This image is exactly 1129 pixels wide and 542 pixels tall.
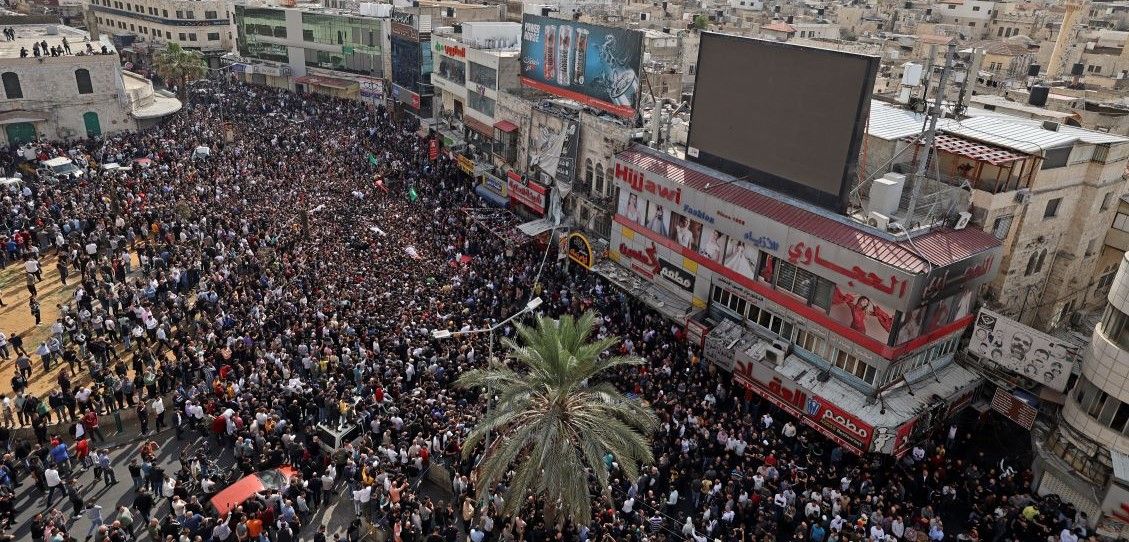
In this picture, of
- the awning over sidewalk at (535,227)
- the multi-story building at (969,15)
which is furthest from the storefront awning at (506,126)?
the multi-story building at (969,15)

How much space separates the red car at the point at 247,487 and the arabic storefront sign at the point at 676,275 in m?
17.9

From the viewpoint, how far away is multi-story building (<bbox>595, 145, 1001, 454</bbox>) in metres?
25.0

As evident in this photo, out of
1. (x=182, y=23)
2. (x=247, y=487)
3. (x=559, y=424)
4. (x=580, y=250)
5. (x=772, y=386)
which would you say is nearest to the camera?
A: (x=559, y=424)

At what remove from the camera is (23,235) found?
3528 cm

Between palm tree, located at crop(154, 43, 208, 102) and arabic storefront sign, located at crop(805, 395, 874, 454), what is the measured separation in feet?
211

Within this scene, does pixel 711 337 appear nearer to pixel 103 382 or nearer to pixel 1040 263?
pixel 1040 263

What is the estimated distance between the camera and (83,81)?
2125 inches

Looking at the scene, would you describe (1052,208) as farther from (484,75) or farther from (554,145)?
(484,75)

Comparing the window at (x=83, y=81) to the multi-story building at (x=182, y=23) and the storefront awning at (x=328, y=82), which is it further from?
the multi-story building at (x=182, y=23)

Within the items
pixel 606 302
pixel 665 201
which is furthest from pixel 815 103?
pixel 606 302

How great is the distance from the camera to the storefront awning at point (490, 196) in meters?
45.5

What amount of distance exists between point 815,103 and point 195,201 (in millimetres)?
31919

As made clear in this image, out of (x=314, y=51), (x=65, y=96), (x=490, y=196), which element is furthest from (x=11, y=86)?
(x=490, y=196)

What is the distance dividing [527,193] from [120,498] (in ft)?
85.6
